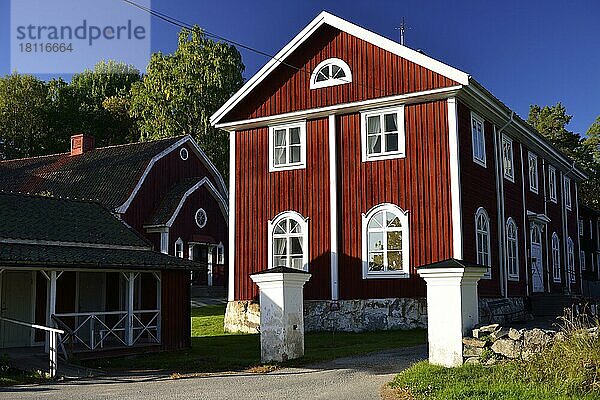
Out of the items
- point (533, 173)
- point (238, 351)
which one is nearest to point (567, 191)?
point (533, 173)

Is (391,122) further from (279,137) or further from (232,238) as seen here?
(232,238)

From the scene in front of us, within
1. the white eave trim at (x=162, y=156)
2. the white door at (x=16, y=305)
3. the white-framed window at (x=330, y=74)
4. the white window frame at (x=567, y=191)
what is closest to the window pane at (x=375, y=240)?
the white-framed window at (x=330, y=74)

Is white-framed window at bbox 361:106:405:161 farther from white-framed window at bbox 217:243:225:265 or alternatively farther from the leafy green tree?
the leafy green tree

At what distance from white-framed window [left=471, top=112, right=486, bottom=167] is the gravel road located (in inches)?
344

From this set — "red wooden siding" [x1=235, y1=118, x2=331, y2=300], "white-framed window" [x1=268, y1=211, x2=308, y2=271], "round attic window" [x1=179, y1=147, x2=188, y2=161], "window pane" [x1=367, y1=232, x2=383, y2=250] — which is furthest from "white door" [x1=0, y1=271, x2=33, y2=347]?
"round attic window" [x1=179, y1=147, x2=188, y2=161]

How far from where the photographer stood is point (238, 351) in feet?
59.1

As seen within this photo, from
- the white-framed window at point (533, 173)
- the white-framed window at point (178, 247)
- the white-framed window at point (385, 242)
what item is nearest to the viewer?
the white-framed window at point (385, 242)

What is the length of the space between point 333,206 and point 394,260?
98.9 inches

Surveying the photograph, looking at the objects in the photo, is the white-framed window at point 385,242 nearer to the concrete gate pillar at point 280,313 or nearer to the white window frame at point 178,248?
the concrete gate pillar at point 280,313

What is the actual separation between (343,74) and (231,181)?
17.0 ft

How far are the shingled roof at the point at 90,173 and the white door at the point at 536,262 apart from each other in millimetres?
17147

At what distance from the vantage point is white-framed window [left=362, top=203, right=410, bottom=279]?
2080 cm

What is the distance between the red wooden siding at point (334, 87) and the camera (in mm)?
20953

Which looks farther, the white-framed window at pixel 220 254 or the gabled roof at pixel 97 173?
the white-framed window at pixel 220 254
